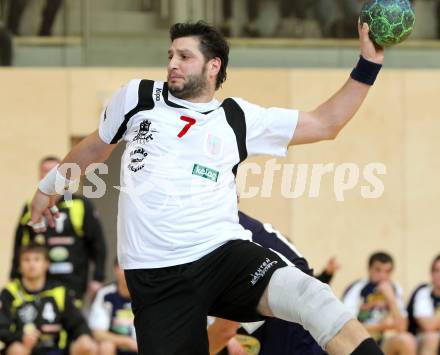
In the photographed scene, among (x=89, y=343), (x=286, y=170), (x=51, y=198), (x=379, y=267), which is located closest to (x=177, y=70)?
(x=51, y=198)

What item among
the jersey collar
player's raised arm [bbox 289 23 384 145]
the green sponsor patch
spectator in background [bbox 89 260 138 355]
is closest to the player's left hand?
player's raised arm [bbox 289 23 384 145]

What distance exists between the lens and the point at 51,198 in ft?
20.9

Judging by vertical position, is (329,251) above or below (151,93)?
below

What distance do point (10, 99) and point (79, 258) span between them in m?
3.31

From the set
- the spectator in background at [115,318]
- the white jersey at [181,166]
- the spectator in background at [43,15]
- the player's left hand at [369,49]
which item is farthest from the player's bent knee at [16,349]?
the player's left hand at [369,49]

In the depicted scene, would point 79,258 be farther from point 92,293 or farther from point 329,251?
point 329,251

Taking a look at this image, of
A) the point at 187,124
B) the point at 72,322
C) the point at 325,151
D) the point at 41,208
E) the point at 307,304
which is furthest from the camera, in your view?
the point at 325,151

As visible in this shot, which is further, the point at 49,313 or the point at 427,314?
the point at 427,314

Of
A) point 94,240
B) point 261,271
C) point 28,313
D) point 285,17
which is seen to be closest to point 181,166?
point 261,271

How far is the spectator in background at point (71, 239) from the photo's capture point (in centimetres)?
1013

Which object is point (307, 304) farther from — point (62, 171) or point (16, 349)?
point (16, 349)

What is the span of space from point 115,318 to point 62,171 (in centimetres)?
385

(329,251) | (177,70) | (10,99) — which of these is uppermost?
(177,70)

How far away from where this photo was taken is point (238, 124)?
5.82 meters
